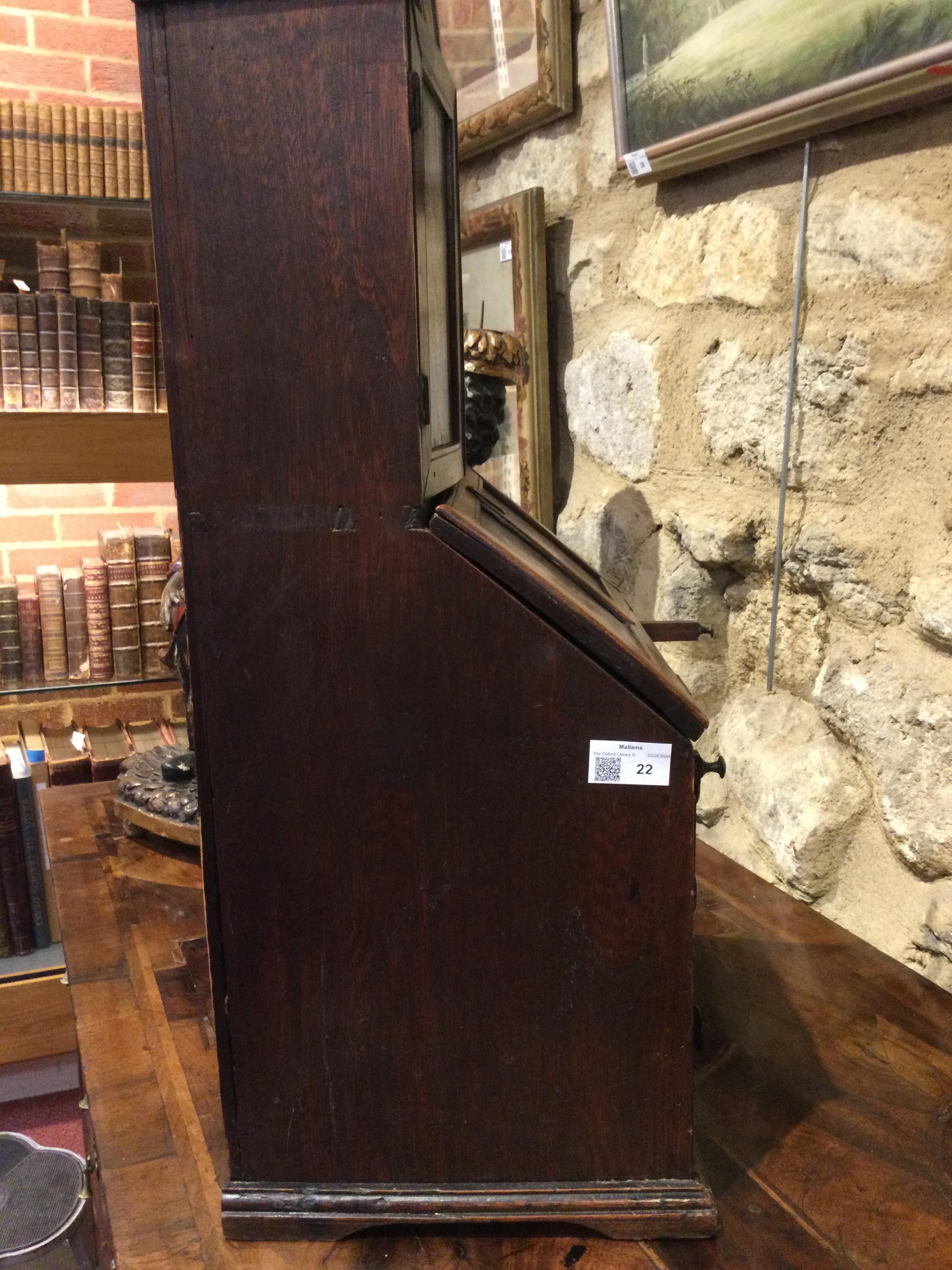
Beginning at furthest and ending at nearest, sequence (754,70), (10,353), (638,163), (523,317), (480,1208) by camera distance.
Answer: (10,353)
(523,317)
(638,163)
(754,70)
(480,1208)

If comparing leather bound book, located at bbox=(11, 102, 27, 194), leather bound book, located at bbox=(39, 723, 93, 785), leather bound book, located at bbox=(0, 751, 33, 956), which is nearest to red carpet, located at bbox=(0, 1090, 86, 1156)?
leather bound book, located at bbox=(0, 751, 33, 956)

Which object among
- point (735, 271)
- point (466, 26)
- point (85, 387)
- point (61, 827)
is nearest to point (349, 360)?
point (735, 271)

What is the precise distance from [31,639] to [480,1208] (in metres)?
1.75

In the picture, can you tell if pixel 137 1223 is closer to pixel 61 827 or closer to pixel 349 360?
pixel 349 360

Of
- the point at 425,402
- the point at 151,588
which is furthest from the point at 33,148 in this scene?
the point at 425,402

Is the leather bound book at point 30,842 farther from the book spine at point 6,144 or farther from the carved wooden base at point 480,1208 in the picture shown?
the carved wooden base at point 480,1208

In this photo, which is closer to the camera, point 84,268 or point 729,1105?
point 729,1105

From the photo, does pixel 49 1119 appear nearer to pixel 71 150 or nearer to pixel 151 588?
pixel 151 588

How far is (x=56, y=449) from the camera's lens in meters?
2.08

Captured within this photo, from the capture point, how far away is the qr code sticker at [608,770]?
70 cm

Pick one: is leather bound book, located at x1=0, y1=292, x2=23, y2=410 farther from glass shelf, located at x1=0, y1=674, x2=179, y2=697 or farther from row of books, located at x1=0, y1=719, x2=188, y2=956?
row of books, located at x1=0, y1=719, x2=188, y2=956

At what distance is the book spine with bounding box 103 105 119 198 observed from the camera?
2.00 metres

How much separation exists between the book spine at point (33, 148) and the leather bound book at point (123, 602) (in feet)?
2.29

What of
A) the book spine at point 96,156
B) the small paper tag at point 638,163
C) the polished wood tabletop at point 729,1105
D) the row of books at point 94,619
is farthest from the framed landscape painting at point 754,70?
the row of books at point 94,619
